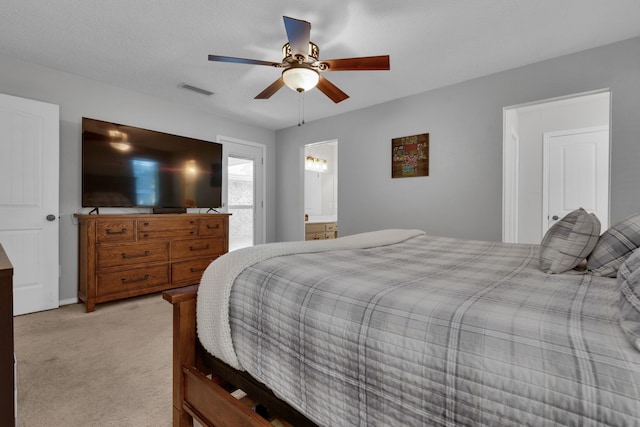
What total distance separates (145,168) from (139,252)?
99 cm

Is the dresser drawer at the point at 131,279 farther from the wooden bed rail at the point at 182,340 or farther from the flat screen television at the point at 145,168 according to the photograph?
the wooden bed rail at the point at 182,340

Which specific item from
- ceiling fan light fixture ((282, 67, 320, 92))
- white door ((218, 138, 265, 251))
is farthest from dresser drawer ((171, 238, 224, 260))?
ceiling fan light fixture ((282, 67, 320, 92))

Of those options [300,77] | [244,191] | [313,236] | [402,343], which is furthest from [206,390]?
[313,236]

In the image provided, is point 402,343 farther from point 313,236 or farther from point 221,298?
point 313,236

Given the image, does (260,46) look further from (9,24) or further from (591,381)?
(591,381)

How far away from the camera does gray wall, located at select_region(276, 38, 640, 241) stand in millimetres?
2557

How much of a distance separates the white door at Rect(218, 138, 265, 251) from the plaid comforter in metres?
3.74

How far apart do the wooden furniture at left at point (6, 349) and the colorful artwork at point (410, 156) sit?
362 centimetres

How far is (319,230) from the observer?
5750mm

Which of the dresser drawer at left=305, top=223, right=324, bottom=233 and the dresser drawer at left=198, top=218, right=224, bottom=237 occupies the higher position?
the dresser drawer at left=198, top=218, right=224, bottom=237

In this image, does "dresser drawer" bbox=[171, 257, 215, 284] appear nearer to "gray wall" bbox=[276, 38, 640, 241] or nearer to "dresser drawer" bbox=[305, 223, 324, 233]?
"gray wall" bbox=[276, 38, 640, 241]

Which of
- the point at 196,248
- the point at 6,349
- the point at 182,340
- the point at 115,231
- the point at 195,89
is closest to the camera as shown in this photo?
the point at 6,349

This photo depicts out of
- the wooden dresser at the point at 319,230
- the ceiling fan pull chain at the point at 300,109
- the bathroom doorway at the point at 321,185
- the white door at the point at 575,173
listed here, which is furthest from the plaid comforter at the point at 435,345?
the bathroom doorway at the point at 321,185

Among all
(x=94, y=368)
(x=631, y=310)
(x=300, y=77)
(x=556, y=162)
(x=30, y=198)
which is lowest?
(x=94, y=368)
